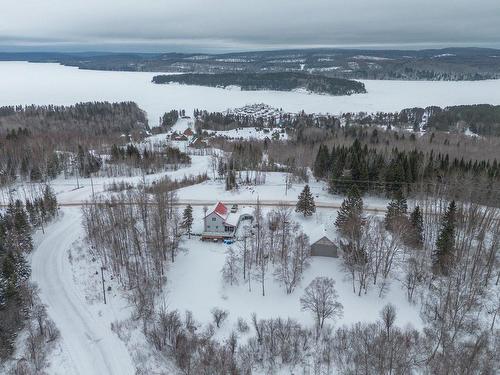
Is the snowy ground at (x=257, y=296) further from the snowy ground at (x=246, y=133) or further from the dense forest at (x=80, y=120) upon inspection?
the dense forest at (x=80, y=120)

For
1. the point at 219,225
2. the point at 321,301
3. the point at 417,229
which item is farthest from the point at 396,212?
the point at 219,225

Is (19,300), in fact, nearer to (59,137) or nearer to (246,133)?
(59,137)

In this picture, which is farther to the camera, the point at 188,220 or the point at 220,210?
the point at 220,210

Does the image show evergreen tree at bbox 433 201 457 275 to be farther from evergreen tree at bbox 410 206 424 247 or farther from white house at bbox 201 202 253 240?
white house at bbox 201 202 253 240

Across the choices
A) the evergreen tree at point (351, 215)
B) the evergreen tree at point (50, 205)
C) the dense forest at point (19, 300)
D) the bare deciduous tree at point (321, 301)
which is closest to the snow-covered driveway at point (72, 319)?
the dense forest at point (19, 300)

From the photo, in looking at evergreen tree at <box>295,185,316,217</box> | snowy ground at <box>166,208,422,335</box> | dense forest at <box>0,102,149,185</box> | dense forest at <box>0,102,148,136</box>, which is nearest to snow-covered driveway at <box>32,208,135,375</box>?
snowy ground at <box>166,208,422,335</box>

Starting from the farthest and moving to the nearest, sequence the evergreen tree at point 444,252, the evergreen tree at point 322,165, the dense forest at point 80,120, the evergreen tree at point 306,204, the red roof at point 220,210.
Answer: the dense forest at point 80,120 → the evergreen tree at point 322,165 → the evergreen tree at point 306,204 → the red roof at point 220,210 → the evergreen tree at point 444,252
